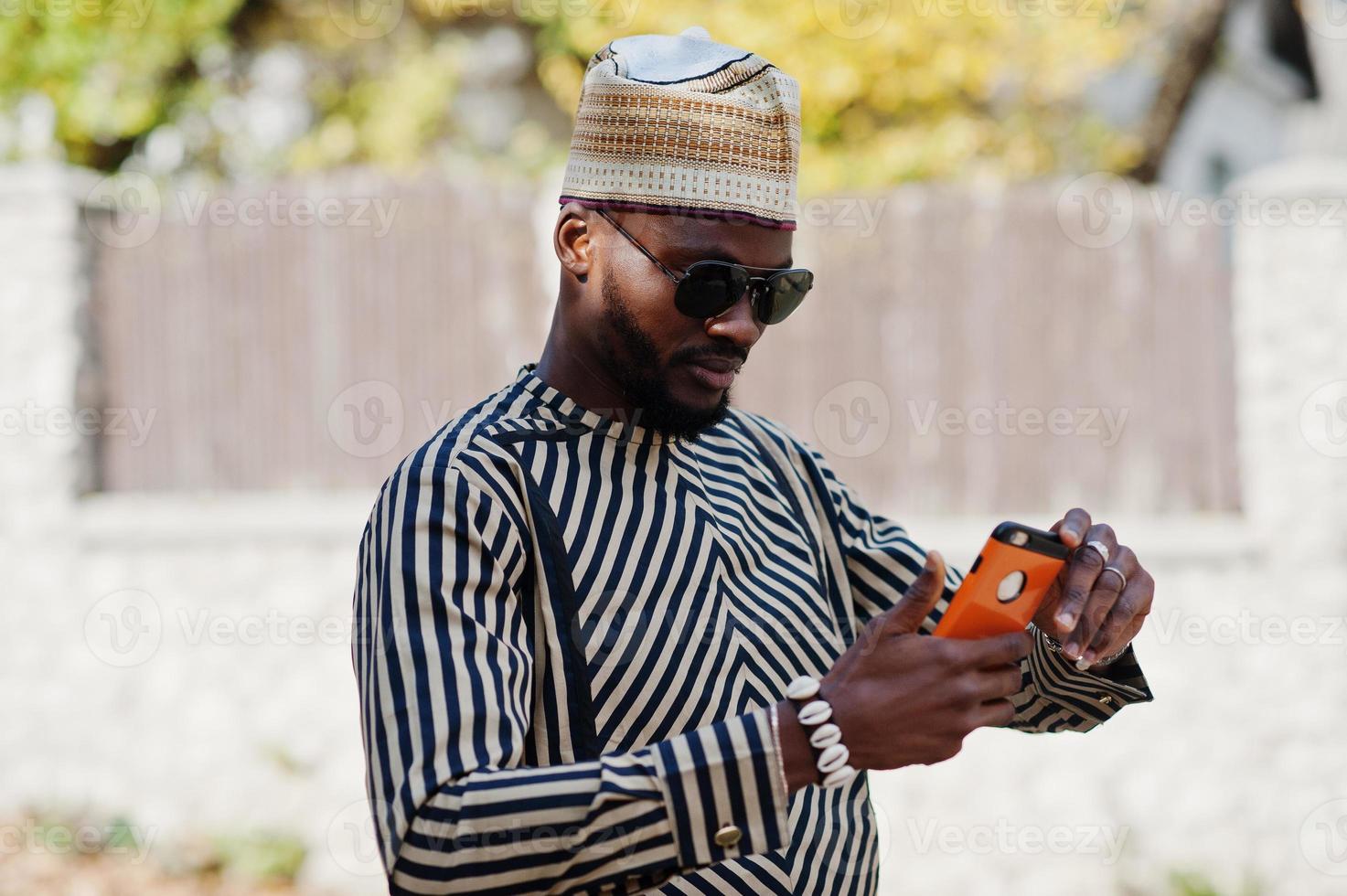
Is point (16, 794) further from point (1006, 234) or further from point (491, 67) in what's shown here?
point (491, 67)

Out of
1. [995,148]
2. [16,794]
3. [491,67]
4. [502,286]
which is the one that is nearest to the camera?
[16,794]

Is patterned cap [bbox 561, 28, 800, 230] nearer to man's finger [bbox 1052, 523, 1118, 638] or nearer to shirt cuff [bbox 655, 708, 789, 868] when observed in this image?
man's finger [bbox 1052, 523, 1118, 638]

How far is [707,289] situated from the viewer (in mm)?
1824

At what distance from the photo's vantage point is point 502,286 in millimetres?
6457

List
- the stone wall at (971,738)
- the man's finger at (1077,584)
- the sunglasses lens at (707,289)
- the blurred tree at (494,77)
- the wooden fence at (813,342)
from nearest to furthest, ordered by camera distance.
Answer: the man's finger at (1077,584), the sunglasses lens at (707,289), the stone wall at (971,738), the wooden fence at (813,342), the blurred tree at (494,77)

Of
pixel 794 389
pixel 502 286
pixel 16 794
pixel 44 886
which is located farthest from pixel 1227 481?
pixel 16 794

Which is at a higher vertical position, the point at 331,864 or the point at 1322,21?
the point at 1322,21

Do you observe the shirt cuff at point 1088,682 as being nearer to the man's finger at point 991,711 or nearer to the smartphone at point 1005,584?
the smartphone at point 1005,584

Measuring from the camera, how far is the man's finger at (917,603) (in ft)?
4.65

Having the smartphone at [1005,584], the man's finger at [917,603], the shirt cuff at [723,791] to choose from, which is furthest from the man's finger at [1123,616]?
the shirt cuff at [723,791]

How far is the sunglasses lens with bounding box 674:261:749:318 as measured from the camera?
182 centimetres

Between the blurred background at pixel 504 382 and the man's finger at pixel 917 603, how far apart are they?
4.19 metres

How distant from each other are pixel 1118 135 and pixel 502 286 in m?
5.59

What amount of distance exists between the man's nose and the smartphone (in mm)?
487
